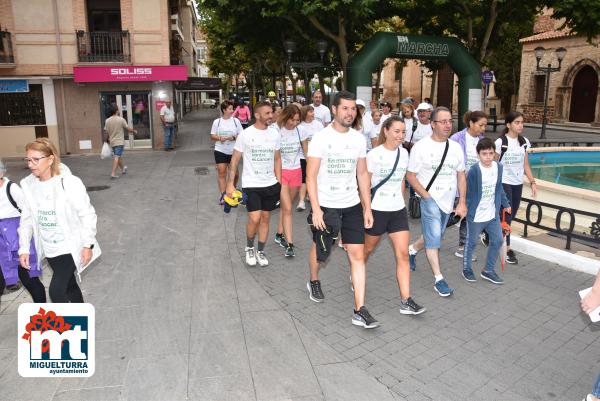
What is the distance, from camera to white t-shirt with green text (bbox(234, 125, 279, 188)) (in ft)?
19.6

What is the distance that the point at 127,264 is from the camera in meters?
6.56

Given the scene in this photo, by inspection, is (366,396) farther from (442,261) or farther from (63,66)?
(63,66)

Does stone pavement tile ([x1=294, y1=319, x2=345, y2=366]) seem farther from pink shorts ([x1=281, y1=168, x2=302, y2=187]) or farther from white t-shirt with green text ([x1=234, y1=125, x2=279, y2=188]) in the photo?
pink shorts ([x1=281, y1=168, x2=302, y2=187])

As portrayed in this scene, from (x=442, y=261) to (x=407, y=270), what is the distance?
181cm

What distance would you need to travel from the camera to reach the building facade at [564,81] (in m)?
33.2

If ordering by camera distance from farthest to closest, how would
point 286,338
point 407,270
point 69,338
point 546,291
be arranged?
point 546,291, point 407,270, point 286,338, point 69,338

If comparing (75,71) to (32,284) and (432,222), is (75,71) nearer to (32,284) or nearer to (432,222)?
(32,284)

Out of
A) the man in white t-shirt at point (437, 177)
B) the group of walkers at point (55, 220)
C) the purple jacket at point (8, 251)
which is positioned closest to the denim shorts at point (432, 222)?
the man in white t-shirt at point (437, 177)

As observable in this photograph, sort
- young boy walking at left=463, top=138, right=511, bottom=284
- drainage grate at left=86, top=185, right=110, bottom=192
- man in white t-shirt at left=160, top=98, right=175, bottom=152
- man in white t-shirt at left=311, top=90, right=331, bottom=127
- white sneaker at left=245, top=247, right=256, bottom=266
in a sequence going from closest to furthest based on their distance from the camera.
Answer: young boy walking at left=463, top=138, right=511, bottom=284, white sneaker at left=245, top=247, right=256, bottom=266, man in white t-shirt at left=311, top=90, right=331, bottom=127, drainage grate at left=86, top=185, right=110, bottom=192, man in white t-shirt at left=160, top=98, right=175, bottom=152

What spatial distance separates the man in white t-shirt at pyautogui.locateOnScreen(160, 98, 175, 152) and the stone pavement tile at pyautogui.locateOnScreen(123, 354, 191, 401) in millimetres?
15037

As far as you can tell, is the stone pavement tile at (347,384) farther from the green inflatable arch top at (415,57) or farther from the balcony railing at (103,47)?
the balcony railing at (103,47)

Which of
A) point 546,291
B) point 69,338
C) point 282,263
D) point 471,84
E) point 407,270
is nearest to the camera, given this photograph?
point 69,338

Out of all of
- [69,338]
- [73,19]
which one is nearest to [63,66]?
[73,19]

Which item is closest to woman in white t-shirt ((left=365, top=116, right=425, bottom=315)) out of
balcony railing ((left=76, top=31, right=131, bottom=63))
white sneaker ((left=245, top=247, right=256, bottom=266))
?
white sneaker ((left=245, top=247, right=256, bottom=266))
